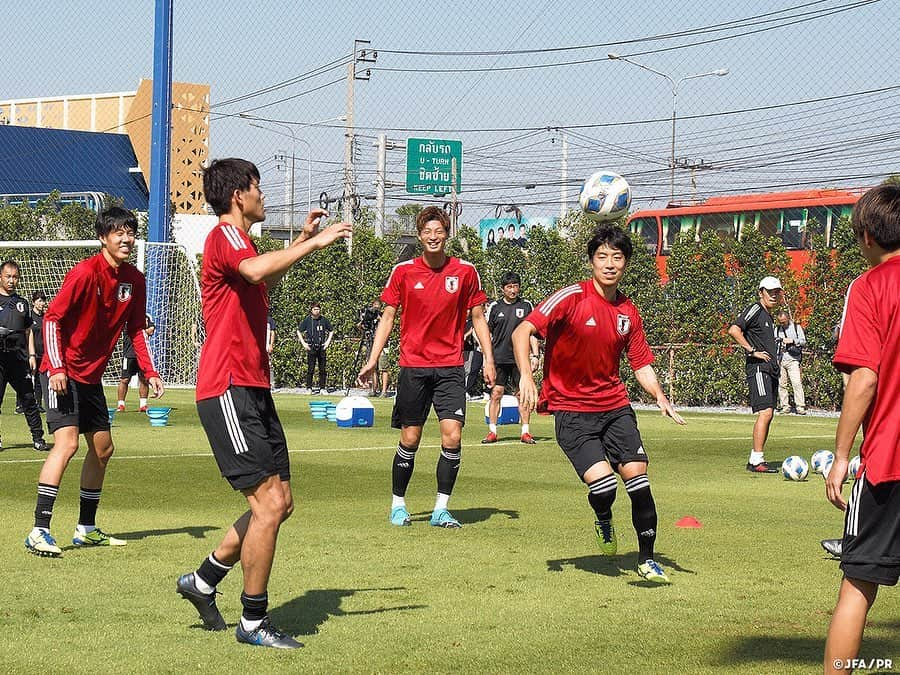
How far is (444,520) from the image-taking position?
9.64 meters

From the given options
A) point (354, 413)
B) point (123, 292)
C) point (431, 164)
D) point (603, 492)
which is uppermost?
point (431, 164)

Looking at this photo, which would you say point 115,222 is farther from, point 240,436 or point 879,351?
point 879,351

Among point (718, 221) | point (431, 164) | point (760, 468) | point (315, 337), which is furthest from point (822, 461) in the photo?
point (431, 164)

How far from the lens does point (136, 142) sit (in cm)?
6538

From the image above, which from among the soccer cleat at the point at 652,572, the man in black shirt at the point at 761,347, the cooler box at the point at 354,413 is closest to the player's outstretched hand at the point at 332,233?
the soccer cleat at the point at 652,572

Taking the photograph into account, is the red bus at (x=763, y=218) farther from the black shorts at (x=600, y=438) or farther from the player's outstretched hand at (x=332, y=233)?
the player's outstretched hand at (x=332, y=233)

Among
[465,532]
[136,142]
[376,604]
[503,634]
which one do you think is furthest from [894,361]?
[136,142]

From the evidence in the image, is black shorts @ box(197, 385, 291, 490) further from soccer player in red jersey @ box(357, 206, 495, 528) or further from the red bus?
the red bus

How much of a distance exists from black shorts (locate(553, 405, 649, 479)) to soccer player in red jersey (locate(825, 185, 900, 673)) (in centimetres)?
312

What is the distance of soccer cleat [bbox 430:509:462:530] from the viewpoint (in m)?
9.60

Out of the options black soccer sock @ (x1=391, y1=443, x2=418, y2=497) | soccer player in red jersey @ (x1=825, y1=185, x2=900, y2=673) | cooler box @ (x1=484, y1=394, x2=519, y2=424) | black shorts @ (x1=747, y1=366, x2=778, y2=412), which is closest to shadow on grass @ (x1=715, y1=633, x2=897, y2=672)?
soccer player in red jersey @ (x1=825, y1=185, x2=900, y2=673)

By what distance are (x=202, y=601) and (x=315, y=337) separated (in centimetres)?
2482

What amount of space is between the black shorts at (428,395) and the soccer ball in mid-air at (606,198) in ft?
34.2

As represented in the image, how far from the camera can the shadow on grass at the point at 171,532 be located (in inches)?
355
